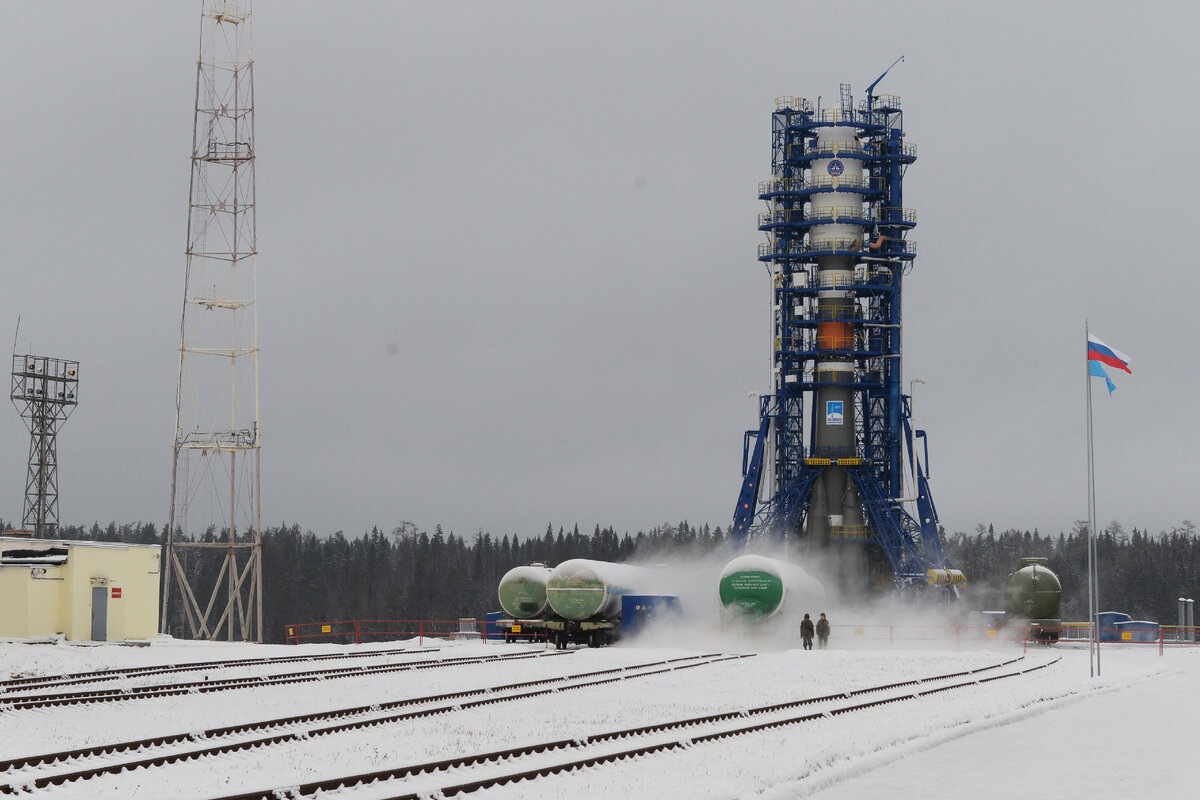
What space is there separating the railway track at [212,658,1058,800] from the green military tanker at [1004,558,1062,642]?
3065 cm

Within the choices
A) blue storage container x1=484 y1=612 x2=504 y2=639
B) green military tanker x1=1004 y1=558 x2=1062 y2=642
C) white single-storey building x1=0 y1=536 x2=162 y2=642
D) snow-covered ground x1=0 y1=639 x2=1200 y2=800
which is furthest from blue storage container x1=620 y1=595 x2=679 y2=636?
green military tanker x1=1004 y1=558 x2=1062 y2=642

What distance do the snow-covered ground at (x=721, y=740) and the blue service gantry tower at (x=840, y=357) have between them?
29.9m

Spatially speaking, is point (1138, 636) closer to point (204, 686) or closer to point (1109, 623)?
point (1109, 623)

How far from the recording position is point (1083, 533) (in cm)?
16738

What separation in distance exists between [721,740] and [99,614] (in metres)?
33.2

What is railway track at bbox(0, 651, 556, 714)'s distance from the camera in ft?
85.5

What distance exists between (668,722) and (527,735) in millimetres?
2585

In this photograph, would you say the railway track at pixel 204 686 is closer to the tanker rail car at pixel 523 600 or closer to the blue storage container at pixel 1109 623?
the tanker rail car at pixel 523 600

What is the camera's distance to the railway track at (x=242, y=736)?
17141mm

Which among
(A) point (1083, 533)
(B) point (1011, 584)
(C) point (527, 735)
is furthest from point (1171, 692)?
(A) point (1083, 533)

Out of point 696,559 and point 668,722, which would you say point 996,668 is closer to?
point 668,722

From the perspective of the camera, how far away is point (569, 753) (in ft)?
62.1

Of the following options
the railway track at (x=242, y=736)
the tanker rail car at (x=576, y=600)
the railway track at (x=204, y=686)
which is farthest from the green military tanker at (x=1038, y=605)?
the railway track at (x=242, y=736)

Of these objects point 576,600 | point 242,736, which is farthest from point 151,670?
point 576,600
